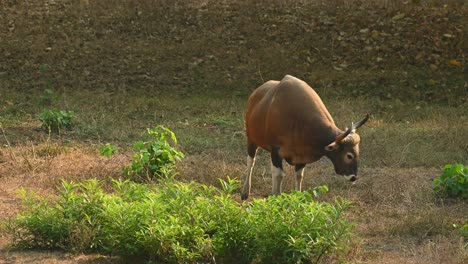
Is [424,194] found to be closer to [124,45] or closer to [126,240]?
[126,240]

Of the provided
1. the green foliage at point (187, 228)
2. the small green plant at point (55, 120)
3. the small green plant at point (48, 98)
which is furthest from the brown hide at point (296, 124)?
the small green plant at point (48, 98)

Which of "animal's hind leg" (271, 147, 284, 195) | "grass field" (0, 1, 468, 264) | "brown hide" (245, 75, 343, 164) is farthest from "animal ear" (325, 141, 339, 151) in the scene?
"grass field" (0, 1, 468, 264)

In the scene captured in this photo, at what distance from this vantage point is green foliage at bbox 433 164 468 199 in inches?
347

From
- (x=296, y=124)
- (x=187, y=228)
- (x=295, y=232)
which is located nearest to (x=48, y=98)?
(x=296, y=124)

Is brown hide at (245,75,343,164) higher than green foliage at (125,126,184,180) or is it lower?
higher

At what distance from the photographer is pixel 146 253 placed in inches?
250

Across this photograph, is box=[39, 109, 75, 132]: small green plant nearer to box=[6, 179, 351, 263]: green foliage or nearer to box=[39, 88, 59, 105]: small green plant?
box=[39, 88, 59, 105]: small green plant

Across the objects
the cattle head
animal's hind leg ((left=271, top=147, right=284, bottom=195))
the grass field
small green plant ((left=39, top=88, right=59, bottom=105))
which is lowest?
small green plant ((left=39, top=88, right=59, bottom=105))

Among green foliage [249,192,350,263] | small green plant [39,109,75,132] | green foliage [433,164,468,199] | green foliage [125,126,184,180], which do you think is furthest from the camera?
small green plant [39,109,75,132]

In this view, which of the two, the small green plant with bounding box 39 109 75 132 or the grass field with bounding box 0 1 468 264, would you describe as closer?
the grass field with bounding box 0 1 468 264

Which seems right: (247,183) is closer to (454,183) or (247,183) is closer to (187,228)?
(454,183)

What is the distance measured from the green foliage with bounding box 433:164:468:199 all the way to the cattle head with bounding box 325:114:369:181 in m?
1.13

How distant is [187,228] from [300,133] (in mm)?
2665

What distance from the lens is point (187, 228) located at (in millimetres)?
6195
